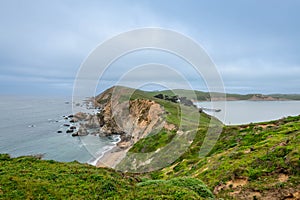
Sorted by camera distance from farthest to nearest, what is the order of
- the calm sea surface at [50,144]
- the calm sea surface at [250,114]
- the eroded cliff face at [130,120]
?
1. the calm sea surface at [250,114]
2. the eroded cliff face at [130,120]
3. the calm sea surface at [50,144]

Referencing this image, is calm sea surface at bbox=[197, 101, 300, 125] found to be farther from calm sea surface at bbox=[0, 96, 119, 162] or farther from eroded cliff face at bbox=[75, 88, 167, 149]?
calm sea surface at bbox=[0, 96, 119, 162]

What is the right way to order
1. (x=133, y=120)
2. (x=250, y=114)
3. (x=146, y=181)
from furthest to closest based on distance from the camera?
1. (x=250, y=114)
2. (x=133, y=120)
3. (x=146, y=181)

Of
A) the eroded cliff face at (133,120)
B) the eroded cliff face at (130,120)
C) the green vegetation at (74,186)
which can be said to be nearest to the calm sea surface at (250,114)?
the eroded cliff face at (133,120)

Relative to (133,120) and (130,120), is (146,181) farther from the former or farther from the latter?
(130,120)

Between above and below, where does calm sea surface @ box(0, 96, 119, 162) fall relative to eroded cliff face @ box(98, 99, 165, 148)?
below

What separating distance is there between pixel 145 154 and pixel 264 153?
21.4 metres

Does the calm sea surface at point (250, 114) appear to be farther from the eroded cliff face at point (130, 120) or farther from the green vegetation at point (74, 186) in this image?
the green vegetation at point (74, 186)

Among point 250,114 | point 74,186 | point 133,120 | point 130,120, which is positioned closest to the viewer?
point 74,186

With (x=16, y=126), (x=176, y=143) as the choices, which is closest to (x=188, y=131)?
(x=176, y=143)

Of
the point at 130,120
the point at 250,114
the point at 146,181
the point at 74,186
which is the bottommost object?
the point at 130,120

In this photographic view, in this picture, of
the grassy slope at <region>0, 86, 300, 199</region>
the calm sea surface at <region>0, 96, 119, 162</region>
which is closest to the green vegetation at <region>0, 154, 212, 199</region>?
the grassy slope at <region>0, 86, 300, 199</region>

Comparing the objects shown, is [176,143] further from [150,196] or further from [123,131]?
[123,131]

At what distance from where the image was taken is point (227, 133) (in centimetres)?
2892

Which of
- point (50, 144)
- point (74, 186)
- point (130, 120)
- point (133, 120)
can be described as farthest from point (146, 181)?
point (50, 144)
